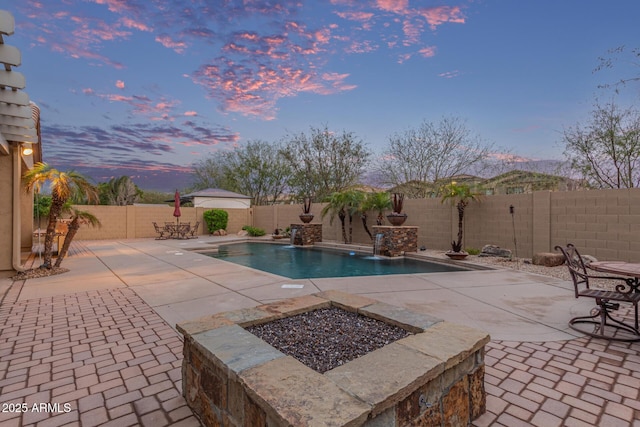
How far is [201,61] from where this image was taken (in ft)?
38.1

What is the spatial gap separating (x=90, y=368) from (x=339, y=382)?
7.25 ft

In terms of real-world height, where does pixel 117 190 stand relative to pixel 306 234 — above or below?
above

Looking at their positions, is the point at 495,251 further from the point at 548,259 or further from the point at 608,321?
the point at 608,321

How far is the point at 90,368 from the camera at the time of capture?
2410mm

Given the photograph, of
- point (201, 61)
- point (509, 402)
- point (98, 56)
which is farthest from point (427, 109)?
point (509, 402)

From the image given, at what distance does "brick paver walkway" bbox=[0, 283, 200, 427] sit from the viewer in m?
1.86

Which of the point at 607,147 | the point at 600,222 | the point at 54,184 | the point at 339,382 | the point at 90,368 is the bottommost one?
the point at 90,368

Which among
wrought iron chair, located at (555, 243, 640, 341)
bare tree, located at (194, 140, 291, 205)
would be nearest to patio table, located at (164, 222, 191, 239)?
bare tree, located at (194, 140, 291, 205)

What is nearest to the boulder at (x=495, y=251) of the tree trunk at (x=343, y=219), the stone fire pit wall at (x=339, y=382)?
the tree trunk at (x=343, y=219)

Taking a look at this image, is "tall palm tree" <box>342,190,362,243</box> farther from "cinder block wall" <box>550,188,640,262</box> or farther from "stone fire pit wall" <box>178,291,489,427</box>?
"stone fire pit wall" <box>178,291,489,427</box>

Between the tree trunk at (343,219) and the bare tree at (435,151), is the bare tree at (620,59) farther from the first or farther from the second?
the tree trunk at (343,219)

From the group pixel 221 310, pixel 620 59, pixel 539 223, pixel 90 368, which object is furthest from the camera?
pixel 539 223

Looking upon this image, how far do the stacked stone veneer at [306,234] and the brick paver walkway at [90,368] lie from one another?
8.88 metres

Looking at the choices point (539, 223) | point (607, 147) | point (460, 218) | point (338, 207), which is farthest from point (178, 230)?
point (607, 147)
